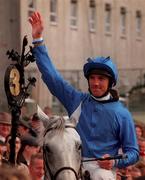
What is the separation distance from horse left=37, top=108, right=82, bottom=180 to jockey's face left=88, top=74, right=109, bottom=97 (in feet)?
2.27

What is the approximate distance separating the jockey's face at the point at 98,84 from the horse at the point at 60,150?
27.3 inches

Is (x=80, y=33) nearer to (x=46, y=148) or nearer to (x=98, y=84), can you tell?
(x=98, y=84)

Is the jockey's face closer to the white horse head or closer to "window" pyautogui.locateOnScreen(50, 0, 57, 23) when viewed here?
the white horse head

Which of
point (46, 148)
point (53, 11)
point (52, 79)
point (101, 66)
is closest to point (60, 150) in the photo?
point (46, 148)

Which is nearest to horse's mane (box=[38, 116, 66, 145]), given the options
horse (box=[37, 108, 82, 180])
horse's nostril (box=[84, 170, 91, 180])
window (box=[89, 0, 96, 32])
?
horse (box=[37, 108, 82, 180])

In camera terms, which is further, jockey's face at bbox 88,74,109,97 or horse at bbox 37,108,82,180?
jockey's face at bbox 88,74,109,97

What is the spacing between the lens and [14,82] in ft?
21.1

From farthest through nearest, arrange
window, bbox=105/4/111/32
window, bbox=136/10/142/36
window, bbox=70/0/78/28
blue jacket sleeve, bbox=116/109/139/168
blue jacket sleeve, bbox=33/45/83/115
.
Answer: window, bbox=136/10/142/36
window, bbox=105/4/111/32
window, bbox=70/0/78/28
blue jacket sleeve, bbox=33/45/83/115
blue jacket sleeve, bbox=116/109/139/168

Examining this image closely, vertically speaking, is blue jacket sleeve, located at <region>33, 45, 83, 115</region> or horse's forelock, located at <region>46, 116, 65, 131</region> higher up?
blue jacket sleeve, located at <region>33, 45, 83, 115</region>

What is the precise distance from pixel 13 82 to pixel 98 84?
666 mm

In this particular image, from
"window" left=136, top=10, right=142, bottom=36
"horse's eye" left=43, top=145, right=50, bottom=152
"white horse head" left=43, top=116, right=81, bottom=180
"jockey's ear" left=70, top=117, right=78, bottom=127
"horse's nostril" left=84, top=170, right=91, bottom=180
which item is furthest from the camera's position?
"window" left=136, top=10, right=142, bottom=36

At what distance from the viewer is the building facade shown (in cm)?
2862

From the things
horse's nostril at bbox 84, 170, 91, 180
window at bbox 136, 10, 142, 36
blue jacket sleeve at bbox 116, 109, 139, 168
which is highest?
window at bbox 136, 10, 142, 36

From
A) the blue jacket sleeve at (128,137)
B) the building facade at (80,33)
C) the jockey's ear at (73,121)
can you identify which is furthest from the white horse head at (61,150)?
the building facade at (80,33)
